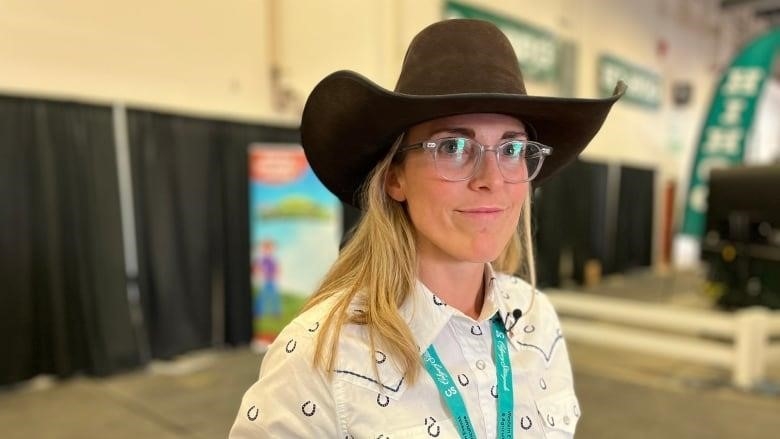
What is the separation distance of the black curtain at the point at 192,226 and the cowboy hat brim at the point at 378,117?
143 inches

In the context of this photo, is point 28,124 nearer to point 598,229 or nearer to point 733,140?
point 733,140

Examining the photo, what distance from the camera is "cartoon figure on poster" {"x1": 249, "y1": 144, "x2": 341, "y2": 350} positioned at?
471 centimetres

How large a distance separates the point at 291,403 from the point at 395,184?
0.41 meters

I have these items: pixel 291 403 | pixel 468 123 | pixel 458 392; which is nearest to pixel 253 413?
pixel 291 403

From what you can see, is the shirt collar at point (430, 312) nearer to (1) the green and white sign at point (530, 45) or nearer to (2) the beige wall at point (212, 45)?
(2) the beige wall at point (212, 45)

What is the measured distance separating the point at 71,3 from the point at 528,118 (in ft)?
13.1

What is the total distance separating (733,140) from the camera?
5902 mm

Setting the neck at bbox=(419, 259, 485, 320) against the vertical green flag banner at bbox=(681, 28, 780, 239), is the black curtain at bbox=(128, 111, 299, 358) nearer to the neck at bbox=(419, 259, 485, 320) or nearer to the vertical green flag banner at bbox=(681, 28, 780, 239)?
the neck at bbox=(419, 259, 485, 320)

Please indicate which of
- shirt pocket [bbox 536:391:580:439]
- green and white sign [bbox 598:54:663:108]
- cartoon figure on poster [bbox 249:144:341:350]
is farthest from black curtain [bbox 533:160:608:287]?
shirt pocket [bbox 536:391:580:439]

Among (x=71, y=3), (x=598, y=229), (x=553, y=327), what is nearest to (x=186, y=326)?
(x=71, y=3)

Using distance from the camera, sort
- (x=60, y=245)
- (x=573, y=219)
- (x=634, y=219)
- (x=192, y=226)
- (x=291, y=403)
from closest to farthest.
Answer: (x=291, y=403) < (x=60, y=245) < (x=192, y=226) < (x=573, y=219) < (x=634, y=219)

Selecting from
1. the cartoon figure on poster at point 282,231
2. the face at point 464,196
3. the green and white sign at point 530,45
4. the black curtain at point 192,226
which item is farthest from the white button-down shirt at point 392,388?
the green and white sign at point 530,45

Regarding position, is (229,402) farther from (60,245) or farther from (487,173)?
(487,173)

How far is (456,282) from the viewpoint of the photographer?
1074 millimetres
